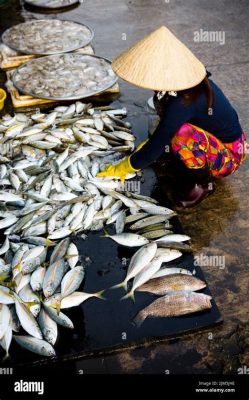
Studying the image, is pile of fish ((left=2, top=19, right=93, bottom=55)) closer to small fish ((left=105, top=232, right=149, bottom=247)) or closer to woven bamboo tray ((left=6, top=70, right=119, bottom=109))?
woven bamboo tray ((left=6, top=70, right=119, bottom=109))

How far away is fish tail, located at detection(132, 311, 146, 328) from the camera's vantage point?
2.65 meters

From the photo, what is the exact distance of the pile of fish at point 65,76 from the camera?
4.59 metres

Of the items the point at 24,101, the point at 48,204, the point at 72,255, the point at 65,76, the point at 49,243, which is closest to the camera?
the point at 72,255

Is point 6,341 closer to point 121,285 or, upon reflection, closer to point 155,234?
point 121,285

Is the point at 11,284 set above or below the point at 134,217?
below

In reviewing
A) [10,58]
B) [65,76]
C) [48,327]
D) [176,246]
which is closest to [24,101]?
[65,76]

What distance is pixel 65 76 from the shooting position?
4.87 meters

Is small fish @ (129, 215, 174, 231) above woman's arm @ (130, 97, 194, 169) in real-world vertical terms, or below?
below

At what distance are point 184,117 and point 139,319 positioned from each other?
4.54 ft

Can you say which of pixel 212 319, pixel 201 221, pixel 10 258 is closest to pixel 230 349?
pixel 212 319

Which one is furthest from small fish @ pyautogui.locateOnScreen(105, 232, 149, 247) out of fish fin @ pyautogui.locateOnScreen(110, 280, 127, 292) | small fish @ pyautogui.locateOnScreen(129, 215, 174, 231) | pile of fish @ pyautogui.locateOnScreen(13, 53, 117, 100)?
pile of fish @ pyautogui.locateOnScreen(13, 53, 117, 100)

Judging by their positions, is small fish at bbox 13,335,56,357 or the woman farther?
the woman

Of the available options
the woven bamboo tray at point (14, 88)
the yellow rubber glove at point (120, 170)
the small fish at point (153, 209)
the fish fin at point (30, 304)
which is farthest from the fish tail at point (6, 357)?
the woven bamboo tray at point (14, 88)

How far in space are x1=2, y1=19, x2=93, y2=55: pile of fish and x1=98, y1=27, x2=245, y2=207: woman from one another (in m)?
2.54
